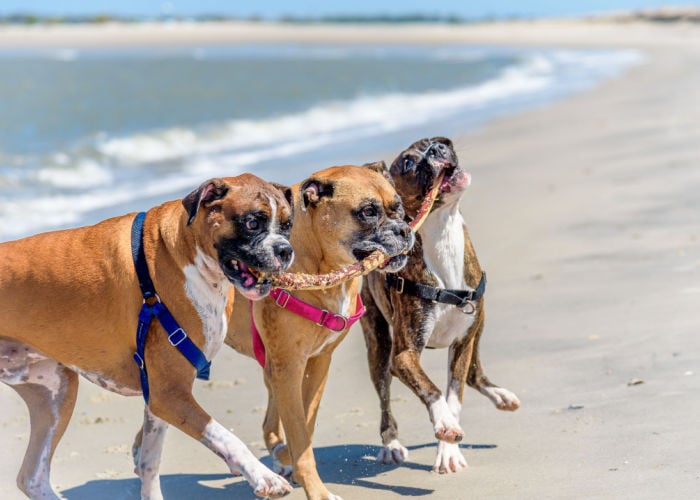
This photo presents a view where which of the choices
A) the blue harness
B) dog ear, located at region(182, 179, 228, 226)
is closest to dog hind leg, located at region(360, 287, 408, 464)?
the blue harness

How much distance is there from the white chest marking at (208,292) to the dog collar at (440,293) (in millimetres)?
1205

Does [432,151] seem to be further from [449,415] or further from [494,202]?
[494,202]

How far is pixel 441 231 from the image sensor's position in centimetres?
613

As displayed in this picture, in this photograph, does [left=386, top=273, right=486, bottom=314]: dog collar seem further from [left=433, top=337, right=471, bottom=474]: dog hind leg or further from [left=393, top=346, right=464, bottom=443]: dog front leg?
[left=393, top=346, right=464, bottom=443]: dog front leg

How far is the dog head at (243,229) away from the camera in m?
4.93

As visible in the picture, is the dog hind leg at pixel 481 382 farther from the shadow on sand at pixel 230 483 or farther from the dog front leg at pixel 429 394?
the dog front leg at pixel 429 394

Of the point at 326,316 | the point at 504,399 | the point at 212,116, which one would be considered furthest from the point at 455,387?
the point at 212,116

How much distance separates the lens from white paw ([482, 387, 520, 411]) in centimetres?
615

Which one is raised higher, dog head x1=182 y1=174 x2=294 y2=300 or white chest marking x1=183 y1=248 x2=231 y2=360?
dog head x1=182 y1=174 x2=294 y2=300

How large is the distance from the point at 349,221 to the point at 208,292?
829mm

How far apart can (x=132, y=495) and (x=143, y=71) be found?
3812 centimetres

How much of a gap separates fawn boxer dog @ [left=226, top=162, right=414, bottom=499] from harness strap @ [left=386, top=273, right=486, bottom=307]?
1.31 ft

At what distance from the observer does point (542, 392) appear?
21.9 ft

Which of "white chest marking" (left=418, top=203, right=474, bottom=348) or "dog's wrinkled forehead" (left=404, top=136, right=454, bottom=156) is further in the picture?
"dog's wrinkled forehead" (left=404, top=136, right=454, bottom=156)
